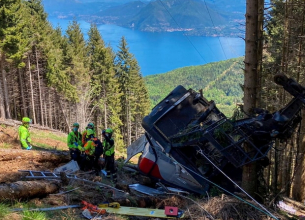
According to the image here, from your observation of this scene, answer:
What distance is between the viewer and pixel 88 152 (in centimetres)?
940

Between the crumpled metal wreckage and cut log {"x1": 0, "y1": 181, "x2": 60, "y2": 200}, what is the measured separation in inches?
109

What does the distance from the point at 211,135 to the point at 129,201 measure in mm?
2295

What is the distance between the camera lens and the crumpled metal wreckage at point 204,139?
19.3 ft

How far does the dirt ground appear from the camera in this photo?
208 inches

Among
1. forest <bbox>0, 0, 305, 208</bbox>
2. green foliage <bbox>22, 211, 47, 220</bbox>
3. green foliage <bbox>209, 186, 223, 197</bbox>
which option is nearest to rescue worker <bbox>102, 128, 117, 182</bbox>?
green foliage <bbox>209, 186, 223, 197</bbox>

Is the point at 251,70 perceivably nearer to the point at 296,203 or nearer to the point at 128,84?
the point at 296,203

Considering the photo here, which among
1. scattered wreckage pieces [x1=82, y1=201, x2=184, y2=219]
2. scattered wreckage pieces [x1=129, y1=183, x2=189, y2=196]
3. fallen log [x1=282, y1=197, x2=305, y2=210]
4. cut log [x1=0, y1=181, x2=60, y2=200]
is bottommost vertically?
fallen log [x1=282, y1=197, x2=305, y2=210]

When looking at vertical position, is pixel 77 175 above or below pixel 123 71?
below

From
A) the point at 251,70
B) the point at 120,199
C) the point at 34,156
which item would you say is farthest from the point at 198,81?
the point at 120,199

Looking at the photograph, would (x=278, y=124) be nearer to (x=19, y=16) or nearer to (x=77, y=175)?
(x=77, y=175)

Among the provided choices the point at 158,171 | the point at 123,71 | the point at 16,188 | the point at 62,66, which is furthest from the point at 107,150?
the point at 123,71

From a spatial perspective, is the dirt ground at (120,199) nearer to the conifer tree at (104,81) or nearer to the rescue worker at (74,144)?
the rescue worker at (74,144)

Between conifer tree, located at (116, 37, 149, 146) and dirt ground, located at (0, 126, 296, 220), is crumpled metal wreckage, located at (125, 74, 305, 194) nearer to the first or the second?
dirt ground, located at (0, 126, 296, 220)

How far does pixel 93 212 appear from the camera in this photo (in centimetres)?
554
